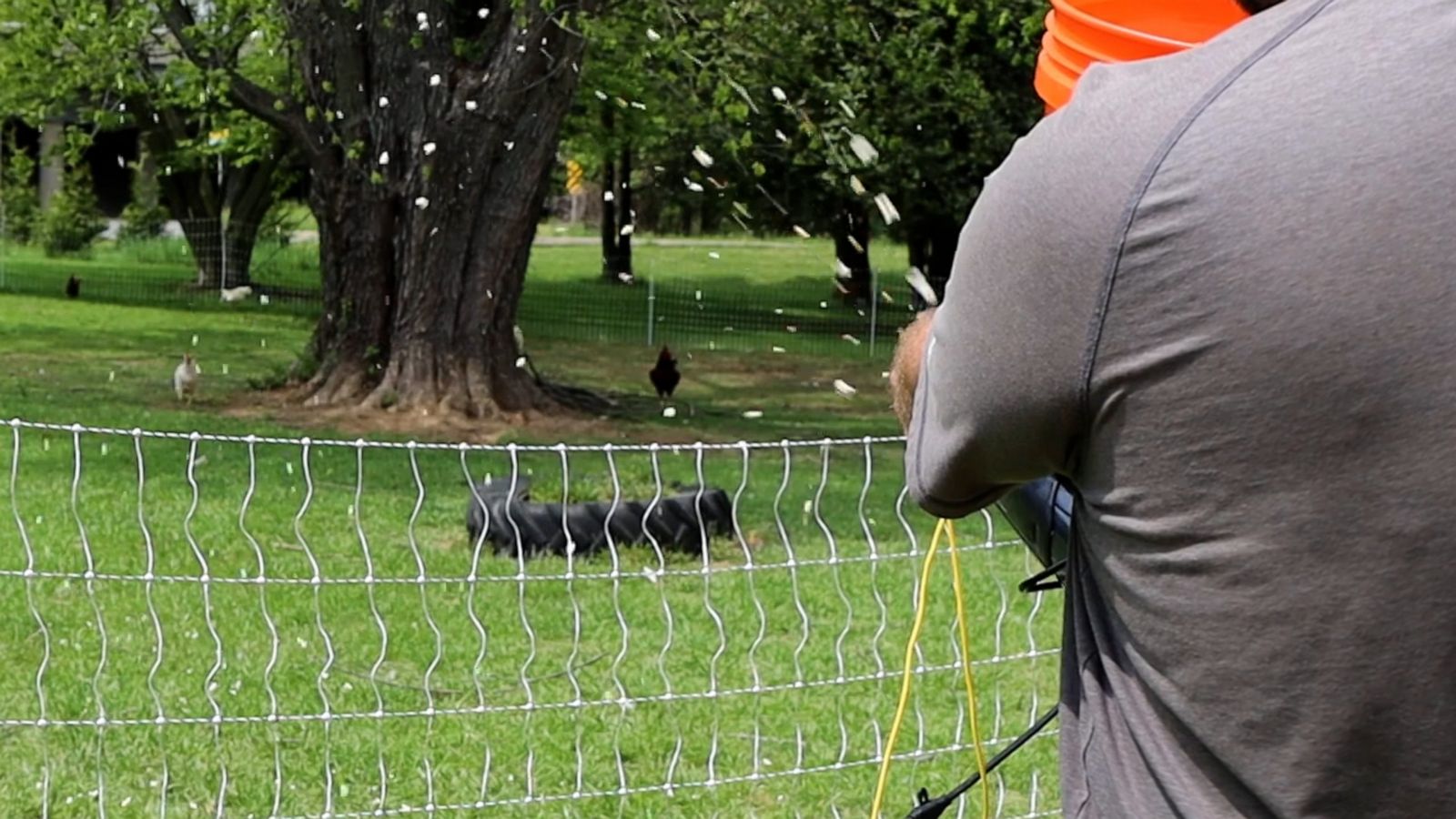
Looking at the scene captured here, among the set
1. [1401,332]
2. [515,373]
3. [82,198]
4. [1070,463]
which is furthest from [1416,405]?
[82,198]

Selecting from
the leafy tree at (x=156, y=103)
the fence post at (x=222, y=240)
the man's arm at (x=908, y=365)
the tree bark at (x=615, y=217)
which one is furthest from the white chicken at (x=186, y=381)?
the tree bark at (x=615, y=217)

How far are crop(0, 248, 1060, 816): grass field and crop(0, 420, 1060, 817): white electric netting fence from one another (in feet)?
0.06

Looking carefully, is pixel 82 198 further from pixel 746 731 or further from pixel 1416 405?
pixel 1416 405

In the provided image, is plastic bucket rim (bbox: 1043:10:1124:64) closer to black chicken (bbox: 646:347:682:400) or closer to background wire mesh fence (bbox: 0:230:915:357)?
black chicken (bbox: 646:347:682:400)

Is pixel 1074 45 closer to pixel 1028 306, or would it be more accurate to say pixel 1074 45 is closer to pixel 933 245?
pixel 1028 306

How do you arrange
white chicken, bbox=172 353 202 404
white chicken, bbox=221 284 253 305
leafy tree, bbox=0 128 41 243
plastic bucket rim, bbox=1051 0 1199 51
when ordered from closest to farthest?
plastic bucket rim, bbox=1051 0 1199 51 → white chicken, bbox=172 353 202 404 → white chicken, bbox=221 284 253 305 → leafy tree, bbox=0 128 41 243

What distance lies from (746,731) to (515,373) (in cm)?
874

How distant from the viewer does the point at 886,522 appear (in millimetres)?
10125

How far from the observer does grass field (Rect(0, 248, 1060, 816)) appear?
509 cm

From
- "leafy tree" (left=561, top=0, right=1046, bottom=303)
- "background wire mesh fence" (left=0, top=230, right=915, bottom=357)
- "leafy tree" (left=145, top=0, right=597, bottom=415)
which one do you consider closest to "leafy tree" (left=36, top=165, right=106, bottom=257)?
"background wire mesh fence" (left=0, top=230, right=915, bottom=357)

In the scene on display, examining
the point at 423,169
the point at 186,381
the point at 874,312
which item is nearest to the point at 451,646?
the point at 423,169

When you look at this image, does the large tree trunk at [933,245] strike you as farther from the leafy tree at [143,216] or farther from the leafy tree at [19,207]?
the leafy tree at [19,207]

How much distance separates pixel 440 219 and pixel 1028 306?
12.5 metres

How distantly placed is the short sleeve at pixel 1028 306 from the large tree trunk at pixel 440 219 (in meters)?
12.0
